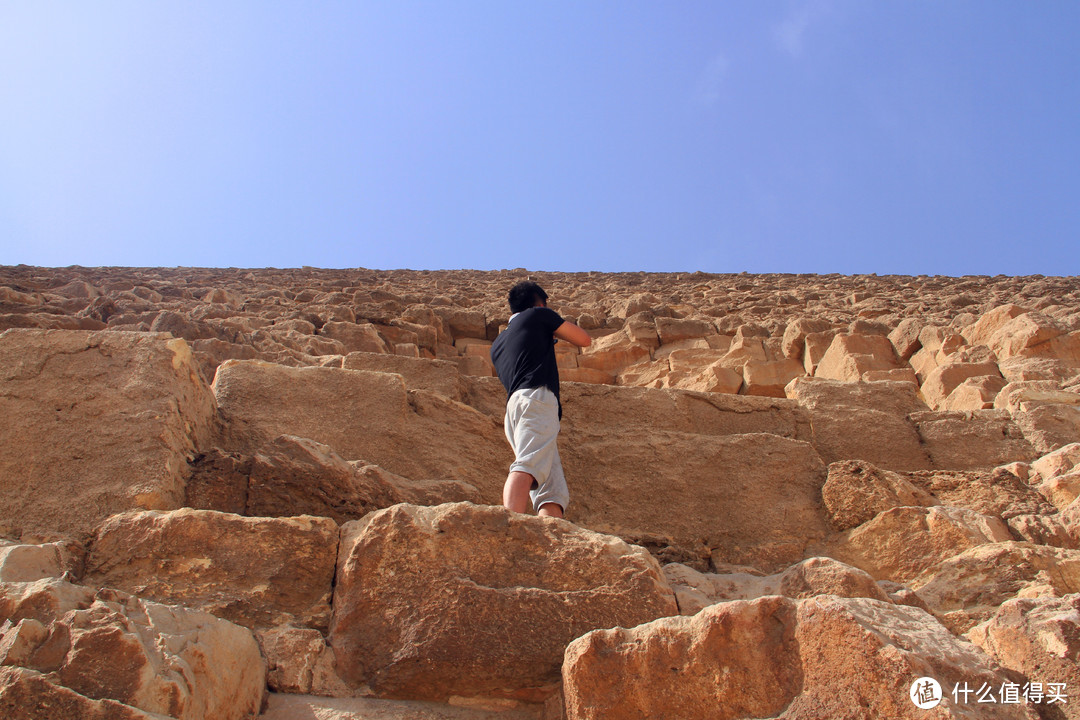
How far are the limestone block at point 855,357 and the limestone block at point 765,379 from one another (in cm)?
35

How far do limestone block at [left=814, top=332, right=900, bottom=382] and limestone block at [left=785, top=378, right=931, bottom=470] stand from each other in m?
2.21

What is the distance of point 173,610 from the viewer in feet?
6.64

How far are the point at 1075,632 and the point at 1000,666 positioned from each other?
195mm

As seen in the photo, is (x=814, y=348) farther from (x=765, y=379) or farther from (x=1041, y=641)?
(x=1041, y=641)

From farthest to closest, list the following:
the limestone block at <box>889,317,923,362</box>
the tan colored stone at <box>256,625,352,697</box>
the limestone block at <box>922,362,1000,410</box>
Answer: the limestone block at <box>889,317,923,362</box>, the limestone block at <box>922,362,1000,410</box>, the tan colored stone at <box>256,625,352,697</box>

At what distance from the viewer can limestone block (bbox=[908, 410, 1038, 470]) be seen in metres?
4.33

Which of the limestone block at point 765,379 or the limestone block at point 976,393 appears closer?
the limestone block at point 976,393

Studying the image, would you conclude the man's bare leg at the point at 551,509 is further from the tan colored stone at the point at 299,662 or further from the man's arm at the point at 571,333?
the tan colored stone at the point at 299,662

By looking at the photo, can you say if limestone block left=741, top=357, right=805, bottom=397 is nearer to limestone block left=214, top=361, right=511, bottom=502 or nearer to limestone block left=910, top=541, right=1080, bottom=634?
limestone block left=214, top=361, right=511, bottom=502

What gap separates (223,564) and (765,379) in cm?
536

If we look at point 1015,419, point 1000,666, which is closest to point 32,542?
point 1000,666

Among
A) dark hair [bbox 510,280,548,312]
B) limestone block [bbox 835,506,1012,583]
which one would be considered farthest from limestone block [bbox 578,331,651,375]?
limestone block [bbox 835,506,1012,583]

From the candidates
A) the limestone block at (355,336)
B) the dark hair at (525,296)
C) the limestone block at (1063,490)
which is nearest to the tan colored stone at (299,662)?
the dark hair at (525,296)

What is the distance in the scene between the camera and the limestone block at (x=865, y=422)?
4352 millimetres
